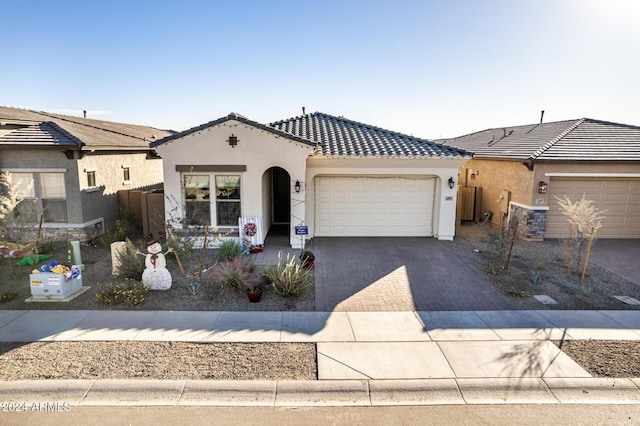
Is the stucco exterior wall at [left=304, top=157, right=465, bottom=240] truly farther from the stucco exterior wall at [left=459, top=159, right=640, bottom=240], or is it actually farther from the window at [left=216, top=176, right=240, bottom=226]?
the stucco exterior wall at [left=459, top=159, right=640, bottom=240]

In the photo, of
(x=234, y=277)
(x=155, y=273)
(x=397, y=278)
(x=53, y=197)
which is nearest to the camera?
(x=234, y=277)

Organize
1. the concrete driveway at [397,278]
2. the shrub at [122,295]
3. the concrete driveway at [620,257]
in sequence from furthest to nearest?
the concrete driveway at [620,257] → the concrete driveway at [397,278] → the shrub at [122,295]

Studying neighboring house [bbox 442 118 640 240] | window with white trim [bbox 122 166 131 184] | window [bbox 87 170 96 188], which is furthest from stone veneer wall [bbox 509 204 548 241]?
window with white trim [bbox 122 166 131 184]

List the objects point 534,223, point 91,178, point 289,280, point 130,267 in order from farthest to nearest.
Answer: point 534,223 → point 91,178 → point 130,267 → point 289,280

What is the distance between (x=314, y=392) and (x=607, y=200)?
602 inches

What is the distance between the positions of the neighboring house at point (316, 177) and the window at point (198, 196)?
0.11 feet

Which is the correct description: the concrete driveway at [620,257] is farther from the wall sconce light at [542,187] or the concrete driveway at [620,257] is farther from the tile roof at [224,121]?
the tile roof at [224,121]

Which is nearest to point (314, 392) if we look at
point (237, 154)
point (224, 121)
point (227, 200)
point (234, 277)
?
point (234, 277)

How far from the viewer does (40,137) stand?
45.1ft

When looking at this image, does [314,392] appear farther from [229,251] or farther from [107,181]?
[107,181]

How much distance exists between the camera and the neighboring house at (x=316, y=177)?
1335 centimetres

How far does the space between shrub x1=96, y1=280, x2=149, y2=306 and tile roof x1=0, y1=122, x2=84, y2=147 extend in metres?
6.38

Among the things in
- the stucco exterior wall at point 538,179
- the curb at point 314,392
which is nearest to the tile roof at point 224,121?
the curb at point 314,392

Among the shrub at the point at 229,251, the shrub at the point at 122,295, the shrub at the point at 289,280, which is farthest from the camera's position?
the shrub at the point at 229,251
